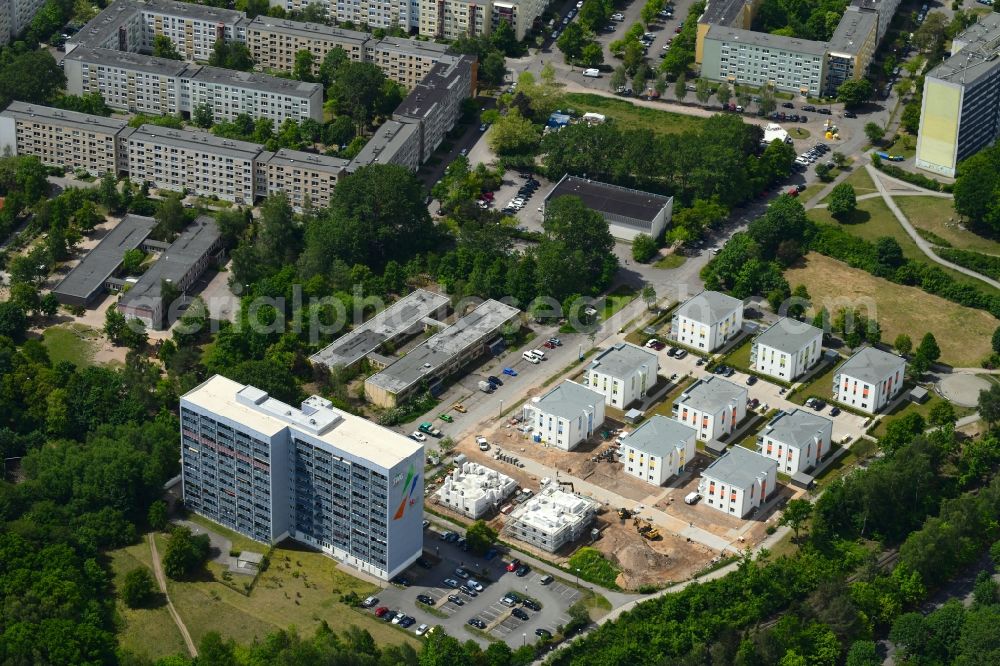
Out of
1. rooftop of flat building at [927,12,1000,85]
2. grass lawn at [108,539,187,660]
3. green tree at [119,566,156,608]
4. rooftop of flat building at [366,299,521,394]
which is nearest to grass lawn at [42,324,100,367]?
rooftop of flat building at [366,299,521,394]

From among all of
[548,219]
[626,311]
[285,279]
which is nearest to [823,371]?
[626,311]

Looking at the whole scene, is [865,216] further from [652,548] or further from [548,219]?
[652,548]

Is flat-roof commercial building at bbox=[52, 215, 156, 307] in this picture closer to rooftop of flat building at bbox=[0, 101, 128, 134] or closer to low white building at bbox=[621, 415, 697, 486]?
rooftop of flat building at bbox=[0, 101, 128, 134]

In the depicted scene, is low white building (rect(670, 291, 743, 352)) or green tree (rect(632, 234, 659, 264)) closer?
low white building (rect(670, 291, 743, 352))

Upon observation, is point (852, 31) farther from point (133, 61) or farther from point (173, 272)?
point (173, 272)

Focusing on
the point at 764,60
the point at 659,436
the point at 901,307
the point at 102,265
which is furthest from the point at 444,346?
the point at 764,60

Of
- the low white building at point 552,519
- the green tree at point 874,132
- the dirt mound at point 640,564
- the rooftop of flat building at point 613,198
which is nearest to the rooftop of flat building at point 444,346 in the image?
the rooftop of flat building at point 613,198
